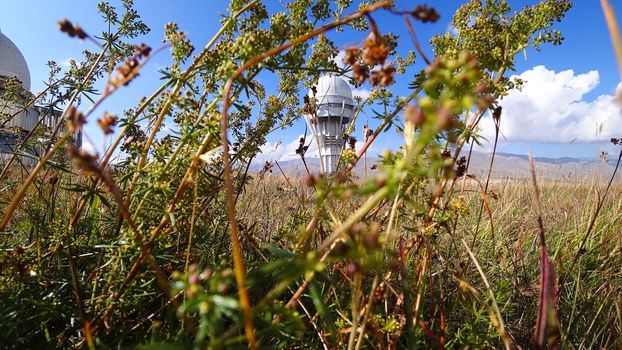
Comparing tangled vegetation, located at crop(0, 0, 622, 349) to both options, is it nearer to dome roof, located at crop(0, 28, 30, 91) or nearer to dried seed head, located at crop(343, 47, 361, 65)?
dried seed head, located at crop(343, 47, 361, 65)

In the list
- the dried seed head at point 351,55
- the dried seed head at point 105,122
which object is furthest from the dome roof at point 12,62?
the dried seed head at point 351,55

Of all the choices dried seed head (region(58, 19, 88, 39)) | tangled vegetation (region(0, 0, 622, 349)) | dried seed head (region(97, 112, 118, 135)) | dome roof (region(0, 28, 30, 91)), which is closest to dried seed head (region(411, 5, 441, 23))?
tangled vegetation (region(0, 0, 622, 349))

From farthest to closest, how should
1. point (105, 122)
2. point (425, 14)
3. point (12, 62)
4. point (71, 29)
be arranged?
point (12, 62) → point (71, 29) → point (105, 122) → point (425, 14)

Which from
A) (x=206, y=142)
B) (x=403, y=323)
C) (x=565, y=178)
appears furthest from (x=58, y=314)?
(x=565, y=178)

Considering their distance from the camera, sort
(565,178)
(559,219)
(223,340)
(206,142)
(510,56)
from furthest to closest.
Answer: (565,178), (559,219), (510,56), (206,142), (223,340)

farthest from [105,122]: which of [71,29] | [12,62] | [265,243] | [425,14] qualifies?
[12,62]

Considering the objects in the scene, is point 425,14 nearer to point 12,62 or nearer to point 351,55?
point 351,55

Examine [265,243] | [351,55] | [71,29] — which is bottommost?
[265,243]

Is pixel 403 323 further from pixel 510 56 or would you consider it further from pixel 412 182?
pixel 510 56

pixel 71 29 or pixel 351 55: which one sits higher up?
pixel 71 29

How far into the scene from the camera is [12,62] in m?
24.2

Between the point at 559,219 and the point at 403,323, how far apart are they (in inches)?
135

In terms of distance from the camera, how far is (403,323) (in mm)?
1451

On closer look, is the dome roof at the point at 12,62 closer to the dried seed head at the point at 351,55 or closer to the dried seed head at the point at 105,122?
the dried seed head at the point at 105,122
